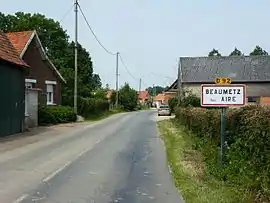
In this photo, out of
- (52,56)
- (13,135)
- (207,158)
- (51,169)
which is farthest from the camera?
(52,56)

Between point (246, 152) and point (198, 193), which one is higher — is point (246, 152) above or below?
above

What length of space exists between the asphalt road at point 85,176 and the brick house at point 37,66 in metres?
20.8

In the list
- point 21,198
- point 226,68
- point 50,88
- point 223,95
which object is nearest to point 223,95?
point 223,95

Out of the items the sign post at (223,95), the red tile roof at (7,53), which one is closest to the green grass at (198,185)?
the sign post at (223,95)

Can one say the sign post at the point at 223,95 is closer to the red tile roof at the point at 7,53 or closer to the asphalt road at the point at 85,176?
the asphalt road at the point at 85,176

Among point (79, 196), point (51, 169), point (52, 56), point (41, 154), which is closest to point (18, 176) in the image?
point (51, 169)

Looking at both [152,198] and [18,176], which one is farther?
[18,176]

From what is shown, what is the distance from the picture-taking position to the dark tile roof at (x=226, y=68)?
7031cm

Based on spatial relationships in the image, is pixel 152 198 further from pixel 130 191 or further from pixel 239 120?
pixel 239 120

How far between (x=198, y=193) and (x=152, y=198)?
931 millimetres

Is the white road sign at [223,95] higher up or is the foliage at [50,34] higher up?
the foliage at [50,34]

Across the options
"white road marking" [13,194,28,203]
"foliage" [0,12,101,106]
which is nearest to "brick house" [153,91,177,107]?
"foliage" [0,12,101,106]

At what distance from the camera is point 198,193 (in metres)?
9.87

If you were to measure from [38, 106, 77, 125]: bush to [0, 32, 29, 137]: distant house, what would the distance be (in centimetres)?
866
